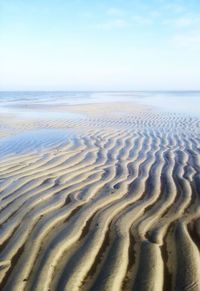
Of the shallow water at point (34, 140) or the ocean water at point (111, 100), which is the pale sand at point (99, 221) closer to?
the shallow water at point (34, 140)

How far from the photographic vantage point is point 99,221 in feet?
13.5

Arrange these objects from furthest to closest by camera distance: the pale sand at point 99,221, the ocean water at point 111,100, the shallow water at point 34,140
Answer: the ocean water at point 111,100
the shallow water at point 34,140
the pale sand at point 99,221

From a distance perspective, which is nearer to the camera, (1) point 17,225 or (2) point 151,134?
(1) point 17,225

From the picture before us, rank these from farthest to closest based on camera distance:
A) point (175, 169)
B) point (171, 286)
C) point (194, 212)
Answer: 1. point (175, 169)
2. point (194, 212)
3. point (171, 286)

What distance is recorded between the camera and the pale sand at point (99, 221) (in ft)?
9.64

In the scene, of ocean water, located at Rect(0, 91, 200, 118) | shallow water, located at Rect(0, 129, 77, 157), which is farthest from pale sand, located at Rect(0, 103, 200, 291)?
ocean water, located at Rect(0, 91, 200, 118)

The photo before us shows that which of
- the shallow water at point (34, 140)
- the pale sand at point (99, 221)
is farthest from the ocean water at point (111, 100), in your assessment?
the pale sand at point (99, 221)

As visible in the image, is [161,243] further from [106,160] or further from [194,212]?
[106,160]

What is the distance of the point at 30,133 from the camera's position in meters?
11.8

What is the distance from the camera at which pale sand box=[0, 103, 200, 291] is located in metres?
2.94

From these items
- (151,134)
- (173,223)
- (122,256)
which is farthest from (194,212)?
(151,134)

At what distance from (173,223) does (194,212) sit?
52 centimetres

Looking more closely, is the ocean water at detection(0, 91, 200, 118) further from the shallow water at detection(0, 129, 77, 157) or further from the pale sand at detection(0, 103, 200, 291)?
the pale sand at detection(0, 103, 200, 291)

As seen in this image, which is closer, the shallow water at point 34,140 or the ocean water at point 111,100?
the shallow water at point 34,140
